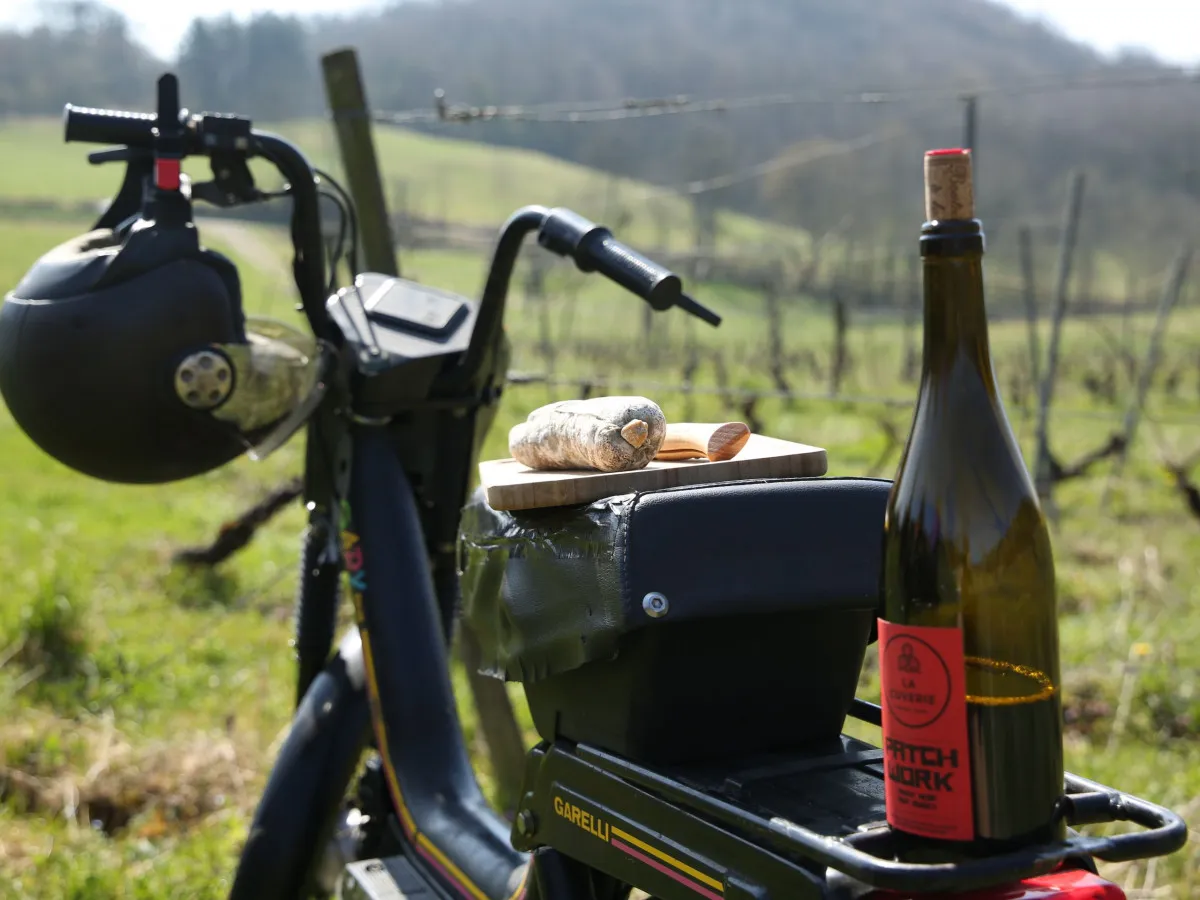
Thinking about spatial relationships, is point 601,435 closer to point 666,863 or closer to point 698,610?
point 698,610

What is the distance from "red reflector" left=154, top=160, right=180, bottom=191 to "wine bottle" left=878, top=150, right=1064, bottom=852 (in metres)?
1.42

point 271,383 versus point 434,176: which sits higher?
point 434,176

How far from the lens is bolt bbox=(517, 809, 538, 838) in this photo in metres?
1.46

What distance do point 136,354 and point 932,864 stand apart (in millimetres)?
1463

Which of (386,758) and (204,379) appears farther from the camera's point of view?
(386,758)

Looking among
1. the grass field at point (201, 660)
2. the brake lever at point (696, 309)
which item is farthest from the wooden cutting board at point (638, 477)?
the grass field at point (201, 660)

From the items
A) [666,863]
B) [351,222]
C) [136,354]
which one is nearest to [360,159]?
[351,222]

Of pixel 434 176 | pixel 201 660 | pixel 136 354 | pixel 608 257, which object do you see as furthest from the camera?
pixel 434 176

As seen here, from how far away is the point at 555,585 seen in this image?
137cm

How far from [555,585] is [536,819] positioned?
0.29 metres

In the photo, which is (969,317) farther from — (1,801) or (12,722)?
(12,722)

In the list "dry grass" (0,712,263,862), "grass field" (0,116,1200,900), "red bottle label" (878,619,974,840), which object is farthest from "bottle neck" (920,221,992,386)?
"dry grass" (0,712,263,862)

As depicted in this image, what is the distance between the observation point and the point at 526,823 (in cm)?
147

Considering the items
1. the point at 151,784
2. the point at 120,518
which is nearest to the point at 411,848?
the point at 151,784
